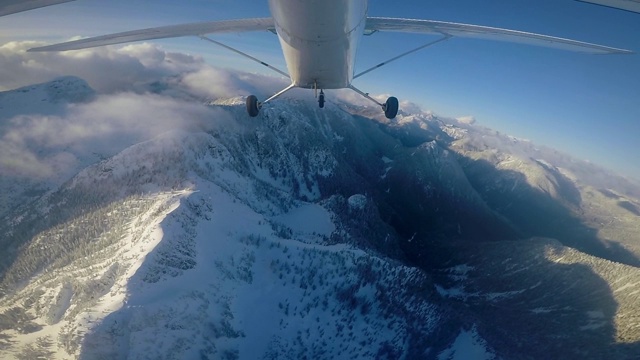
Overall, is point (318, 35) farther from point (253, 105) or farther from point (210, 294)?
point (210, 294)

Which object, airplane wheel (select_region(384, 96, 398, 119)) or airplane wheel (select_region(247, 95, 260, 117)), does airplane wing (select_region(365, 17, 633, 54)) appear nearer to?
airplane wheel (select_region(384, 96, 398, 119))

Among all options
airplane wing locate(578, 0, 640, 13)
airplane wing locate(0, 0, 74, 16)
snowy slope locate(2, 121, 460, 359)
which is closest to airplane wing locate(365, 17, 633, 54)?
airplane wing locate(578, 0, 640, 13)

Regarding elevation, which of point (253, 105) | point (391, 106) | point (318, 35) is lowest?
point (253, 105)

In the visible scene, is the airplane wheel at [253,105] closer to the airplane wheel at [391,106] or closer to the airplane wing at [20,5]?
the airplane wheel at [391,106]

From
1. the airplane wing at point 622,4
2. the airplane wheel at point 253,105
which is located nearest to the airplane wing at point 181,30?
the airplane wheel at point 253,105

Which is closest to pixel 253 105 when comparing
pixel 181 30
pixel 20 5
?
pixel 181 30
